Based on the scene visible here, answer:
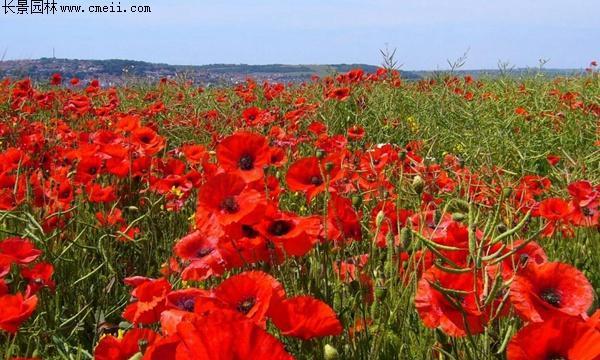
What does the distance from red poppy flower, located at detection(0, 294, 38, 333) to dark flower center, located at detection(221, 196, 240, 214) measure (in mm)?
439

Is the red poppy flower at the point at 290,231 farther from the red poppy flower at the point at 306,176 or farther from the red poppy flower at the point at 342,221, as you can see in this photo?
the red poppy flower at the point at 306,176

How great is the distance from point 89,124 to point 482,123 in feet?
10.3

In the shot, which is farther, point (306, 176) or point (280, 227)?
point (306, 176)

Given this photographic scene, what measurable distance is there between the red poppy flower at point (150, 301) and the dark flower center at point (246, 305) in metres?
0.20

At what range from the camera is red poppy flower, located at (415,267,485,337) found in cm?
97

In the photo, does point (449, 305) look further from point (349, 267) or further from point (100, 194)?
point (100, 194)

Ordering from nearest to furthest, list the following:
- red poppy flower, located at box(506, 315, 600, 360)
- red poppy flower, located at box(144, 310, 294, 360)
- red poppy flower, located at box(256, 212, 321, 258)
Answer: red poppy flower, located at box(144, 310, 294, 360) → red poppy flower, located at box(506, 315, 600, 360) → red poppy flower, located at box(256, 212, 321, 258)

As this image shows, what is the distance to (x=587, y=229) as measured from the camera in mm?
2299

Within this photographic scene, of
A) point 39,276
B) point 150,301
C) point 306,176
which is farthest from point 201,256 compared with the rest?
point 39,276

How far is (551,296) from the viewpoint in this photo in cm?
101

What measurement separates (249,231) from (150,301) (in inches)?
10.8

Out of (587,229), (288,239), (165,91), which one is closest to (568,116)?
(587,229)

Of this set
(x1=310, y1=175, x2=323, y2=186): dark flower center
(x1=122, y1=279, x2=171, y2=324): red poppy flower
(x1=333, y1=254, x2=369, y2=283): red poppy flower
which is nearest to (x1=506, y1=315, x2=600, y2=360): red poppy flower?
(x1=122, y1=279, x2=171, y2=324): red poppy flower

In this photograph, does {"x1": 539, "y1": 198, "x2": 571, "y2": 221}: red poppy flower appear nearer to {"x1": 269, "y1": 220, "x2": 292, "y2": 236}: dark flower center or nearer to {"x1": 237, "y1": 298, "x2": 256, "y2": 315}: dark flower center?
{"x1": 269, "y1": 220, "x2": 292, "y2": 236}: dark flower center
